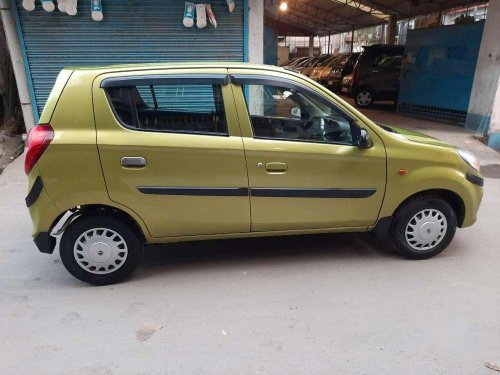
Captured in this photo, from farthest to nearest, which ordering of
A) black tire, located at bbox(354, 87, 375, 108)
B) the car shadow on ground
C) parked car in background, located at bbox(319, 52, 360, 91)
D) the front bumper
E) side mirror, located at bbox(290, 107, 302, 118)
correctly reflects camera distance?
parked car in background, located at bbox(319, 52, 360, 91)
black tire, located at bbox(354, 87, 375, 108)
the car shadow on ground
the front bumper
side mirror, located at bbox(290, 107, 302, 118)

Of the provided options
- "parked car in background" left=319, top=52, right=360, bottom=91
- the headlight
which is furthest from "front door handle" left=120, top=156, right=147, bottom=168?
"parked car in background" left=319, top=52, right=360, bottom=91

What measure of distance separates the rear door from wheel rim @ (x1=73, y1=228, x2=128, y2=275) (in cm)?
28

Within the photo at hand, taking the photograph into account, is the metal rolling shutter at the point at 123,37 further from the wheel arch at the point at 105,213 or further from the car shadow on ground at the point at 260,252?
the wheel arch at the point at 105,213

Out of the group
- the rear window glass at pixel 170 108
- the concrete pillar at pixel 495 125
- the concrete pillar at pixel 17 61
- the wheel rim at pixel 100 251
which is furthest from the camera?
the concrete pillar at pixel 495 125

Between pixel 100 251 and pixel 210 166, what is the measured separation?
110 centimetres

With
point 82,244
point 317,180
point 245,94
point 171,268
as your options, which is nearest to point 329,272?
point 317,180

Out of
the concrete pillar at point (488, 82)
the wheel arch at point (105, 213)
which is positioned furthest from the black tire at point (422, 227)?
the concrete pillar at point (488, 82)

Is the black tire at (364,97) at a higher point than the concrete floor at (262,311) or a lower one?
higher

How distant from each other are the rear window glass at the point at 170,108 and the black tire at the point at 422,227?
5.65 feet

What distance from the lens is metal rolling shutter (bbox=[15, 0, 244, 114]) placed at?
6906 millimetres

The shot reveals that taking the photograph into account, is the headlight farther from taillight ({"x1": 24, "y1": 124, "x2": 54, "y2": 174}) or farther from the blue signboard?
the blue signboard

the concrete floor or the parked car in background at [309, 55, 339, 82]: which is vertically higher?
the parked car in background at [309, 55, 339, 82]

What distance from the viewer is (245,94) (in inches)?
121

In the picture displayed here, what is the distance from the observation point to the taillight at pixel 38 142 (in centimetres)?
284
